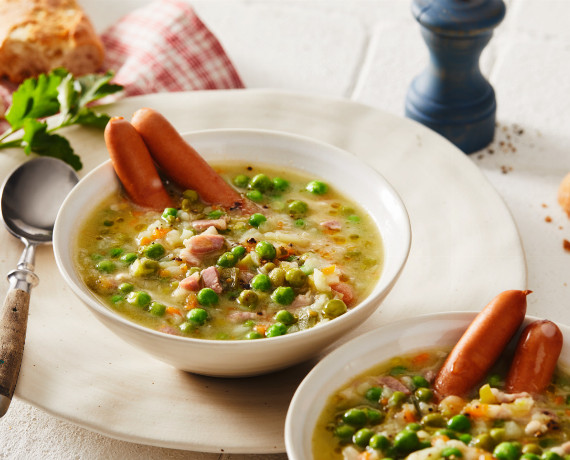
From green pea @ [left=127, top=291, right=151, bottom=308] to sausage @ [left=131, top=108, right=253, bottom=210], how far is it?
0.78 m

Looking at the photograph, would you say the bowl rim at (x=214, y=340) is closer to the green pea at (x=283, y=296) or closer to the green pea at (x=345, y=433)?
the green pea at (x=283, y=296)

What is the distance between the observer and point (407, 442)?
2.50m

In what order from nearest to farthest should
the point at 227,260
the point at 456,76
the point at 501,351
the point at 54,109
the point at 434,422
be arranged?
the point at 434,422
the point at 501,351
the point at 227,260
the point at 54,109
the point at 456,76

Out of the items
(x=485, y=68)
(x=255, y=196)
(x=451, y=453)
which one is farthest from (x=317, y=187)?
(x=485, y=68)

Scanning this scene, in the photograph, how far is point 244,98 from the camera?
490 centimetres

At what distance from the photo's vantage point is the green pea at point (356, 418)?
263 centimetres

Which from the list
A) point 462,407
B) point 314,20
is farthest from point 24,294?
point 314,20

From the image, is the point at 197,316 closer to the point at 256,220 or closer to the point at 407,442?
the point at 256,220

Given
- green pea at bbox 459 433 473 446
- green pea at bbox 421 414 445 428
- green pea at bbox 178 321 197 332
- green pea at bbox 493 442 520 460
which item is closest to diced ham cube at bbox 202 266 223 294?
green pea at bbox 178 321 197 332

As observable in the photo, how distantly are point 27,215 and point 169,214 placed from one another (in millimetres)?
890

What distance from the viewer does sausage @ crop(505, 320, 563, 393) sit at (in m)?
2.75

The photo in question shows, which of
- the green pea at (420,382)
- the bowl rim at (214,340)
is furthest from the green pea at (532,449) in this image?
the bowl rim at (214,340)

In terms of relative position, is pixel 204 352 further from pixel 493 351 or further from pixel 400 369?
pixel 493 351

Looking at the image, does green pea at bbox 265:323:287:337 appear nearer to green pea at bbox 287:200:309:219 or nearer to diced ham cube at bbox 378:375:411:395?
diced ham cube at bbox 378:375:411:395
